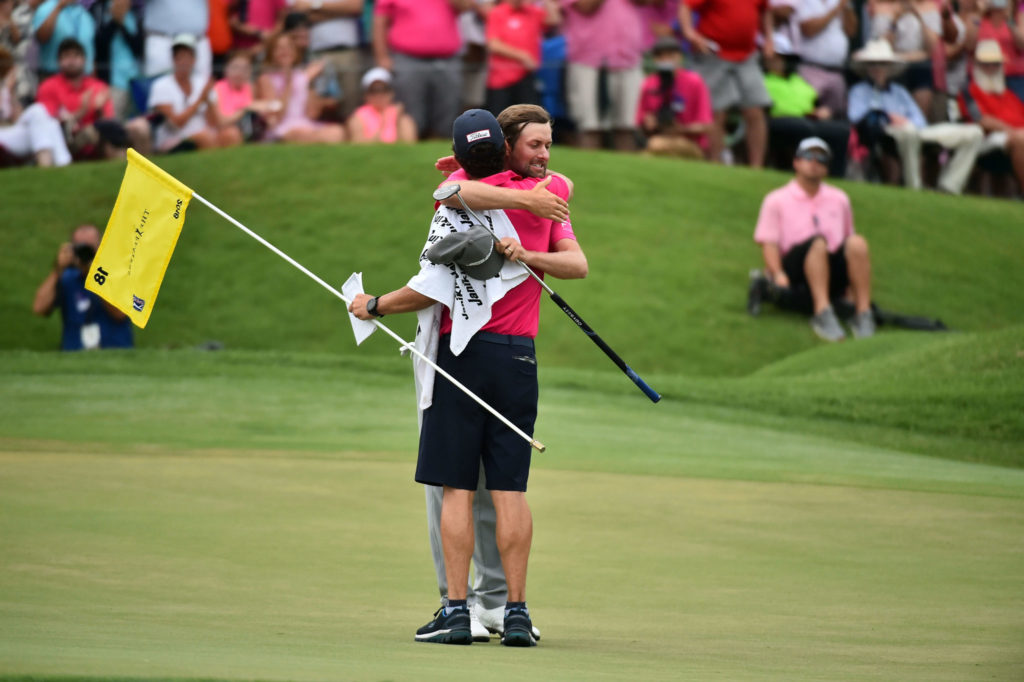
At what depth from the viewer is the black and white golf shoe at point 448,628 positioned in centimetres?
533

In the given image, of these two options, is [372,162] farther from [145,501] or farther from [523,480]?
[523,480]

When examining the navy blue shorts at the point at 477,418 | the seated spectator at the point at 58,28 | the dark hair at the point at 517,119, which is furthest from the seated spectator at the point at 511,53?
the navy blue shorts at the point at 477,418

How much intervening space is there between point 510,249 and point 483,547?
112 cm

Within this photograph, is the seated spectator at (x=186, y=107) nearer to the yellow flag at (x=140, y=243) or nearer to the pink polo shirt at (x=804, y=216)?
the pink polo shirt at (x=804, y=216)

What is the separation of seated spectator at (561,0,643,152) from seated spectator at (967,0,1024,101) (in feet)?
14.7

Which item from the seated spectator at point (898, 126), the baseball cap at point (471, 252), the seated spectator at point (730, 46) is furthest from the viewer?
the seated spectator at point (898, 126)

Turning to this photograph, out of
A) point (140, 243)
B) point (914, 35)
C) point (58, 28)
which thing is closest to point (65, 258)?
point (58, 28)

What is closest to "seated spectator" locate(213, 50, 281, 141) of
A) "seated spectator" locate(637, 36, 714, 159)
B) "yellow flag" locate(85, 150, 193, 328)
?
"seated spectator" locate(637, 36, 714, 159)

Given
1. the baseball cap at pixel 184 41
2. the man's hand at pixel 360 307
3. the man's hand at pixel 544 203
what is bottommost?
the man's hand at pixel 360 307

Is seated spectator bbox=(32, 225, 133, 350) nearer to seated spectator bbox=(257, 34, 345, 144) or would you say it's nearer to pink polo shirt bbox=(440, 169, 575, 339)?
seated spectator bbox=(257, 34, 345, 144)

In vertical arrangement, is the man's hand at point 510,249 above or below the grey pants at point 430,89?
below

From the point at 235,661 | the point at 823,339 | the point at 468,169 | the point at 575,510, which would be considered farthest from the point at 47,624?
the point at 823,339

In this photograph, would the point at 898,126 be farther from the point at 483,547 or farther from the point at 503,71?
the point at 483,547

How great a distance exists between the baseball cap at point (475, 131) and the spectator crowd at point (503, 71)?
12092 mm
